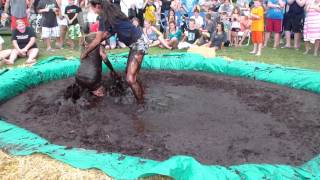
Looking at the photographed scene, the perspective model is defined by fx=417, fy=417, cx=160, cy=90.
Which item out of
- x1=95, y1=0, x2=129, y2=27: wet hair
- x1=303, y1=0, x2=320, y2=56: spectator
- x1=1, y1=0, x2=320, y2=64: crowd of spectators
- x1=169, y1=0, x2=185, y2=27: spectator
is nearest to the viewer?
x1=95, y1=0, x2=129, y2=27: wet hair

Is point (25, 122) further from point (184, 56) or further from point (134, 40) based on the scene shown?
point (184, 56)

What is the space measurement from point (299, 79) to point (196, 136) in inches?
103

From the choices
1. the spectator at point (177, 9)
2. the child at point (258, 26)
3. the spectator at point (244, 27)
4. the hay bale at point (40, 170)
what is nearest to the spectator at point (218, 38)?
the spectator at point (244, 27)

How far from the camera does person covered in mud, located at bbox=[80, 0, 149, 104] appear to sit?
5055 mm

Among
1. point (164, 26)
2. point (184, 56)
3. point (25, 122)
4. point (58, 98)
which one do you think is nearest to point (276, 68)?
point (184, 56)

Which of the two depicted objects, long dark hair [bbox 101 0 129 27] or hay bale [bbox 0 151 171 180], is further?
long dark hair [bbox 101 0 129 27]

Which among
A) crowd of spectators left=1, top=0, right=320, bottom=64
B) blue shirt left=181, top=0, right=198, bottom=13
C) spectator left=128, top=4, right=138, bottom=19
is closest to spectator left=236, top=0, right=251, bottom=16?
crowd of spectators left=1, top=0, right=320, bottom=64

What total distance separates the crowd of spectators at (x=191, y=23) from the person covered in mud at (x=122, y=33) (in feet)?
12.5

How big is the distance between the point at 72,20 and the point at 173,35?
248 cm

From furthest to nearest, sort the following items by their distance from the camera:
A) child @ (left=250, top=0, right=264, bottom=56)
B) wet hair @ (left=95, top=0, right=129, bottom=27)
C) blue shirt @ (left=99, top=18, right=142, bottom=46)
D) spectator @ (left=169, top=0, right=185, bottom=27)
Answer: spectator @ (left=169, top=0, right=185, bottom=27) → child @ (left=250, top=0, right=264, bottom=56) → blue shirt @ (left=99, top=18, right=142, bottom=46) → wet hair @ (left=95, top=0, right=129, bottom=27)

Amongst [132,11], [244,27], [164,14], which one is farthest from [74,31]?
[244,27]

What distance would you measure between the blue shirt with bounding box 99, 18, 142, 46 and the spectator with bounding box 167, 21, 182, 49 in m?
4.83

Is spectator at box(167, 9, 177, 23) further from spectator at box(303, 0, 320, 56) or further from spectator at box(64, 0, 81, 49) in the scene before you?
spectator at box(303, 0, 320, 56)

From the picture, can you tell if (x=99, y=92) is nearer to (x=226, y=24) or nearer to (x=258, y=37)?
(x=258, y=37)
